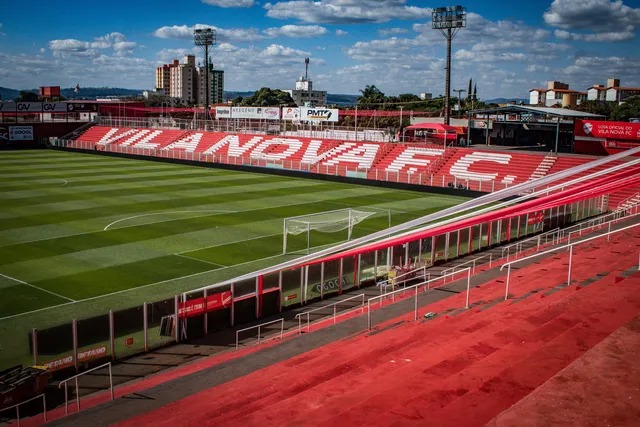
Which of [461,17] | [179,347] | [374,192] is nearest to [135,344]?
[179,347]

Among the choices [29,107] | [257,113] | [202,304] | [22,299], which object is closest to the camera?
[202,304]

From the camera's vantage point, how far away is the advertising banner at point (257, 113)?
77.2 m

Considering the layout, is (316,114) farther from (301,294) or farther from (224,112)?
(301,294)

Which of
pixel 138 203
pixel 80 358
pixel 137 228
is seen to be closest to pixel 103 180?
pixel 138 203

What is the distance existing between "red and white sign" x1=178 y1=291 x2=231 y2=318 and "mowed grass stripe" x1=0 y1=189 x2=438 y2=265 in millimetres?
11382

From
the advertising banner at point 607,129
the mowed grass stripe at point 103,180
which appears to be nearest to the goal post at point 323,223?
the mowed grass stripe at point 103,180

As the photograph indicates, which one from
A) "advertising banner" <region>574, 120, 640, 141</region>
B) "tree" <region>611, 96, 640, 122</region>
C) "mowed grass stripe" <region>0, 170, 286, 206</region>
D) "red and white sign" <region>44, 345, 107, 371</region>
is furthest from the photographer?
"tree" <region>611, 96, 640, 122</region>

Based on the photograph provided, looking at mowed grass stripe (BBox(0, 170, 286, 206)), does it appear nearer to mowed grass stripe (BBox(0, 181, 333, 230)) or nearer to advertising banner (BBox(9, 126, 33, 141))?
mowed grass stripe (BBox(0, 181, 333, 230))

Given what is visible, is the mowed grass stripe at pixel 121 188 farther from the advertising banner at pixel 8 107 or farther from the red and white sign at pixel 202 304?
the advertising banner at pixel 8 107

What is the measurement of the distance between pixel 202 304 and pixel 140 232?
14.1 meters

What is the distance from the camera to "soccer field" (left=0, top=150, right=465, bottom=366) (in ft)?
70.1

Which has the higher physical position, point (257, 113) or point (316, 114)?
point (257, 113)

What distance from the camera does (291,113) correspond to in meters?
76.1

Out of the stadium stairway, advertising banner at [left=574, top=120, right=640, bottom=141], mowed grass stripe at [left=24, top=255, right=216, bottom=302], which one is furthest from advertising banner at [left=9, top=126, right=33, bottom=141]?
the stadium stairway
